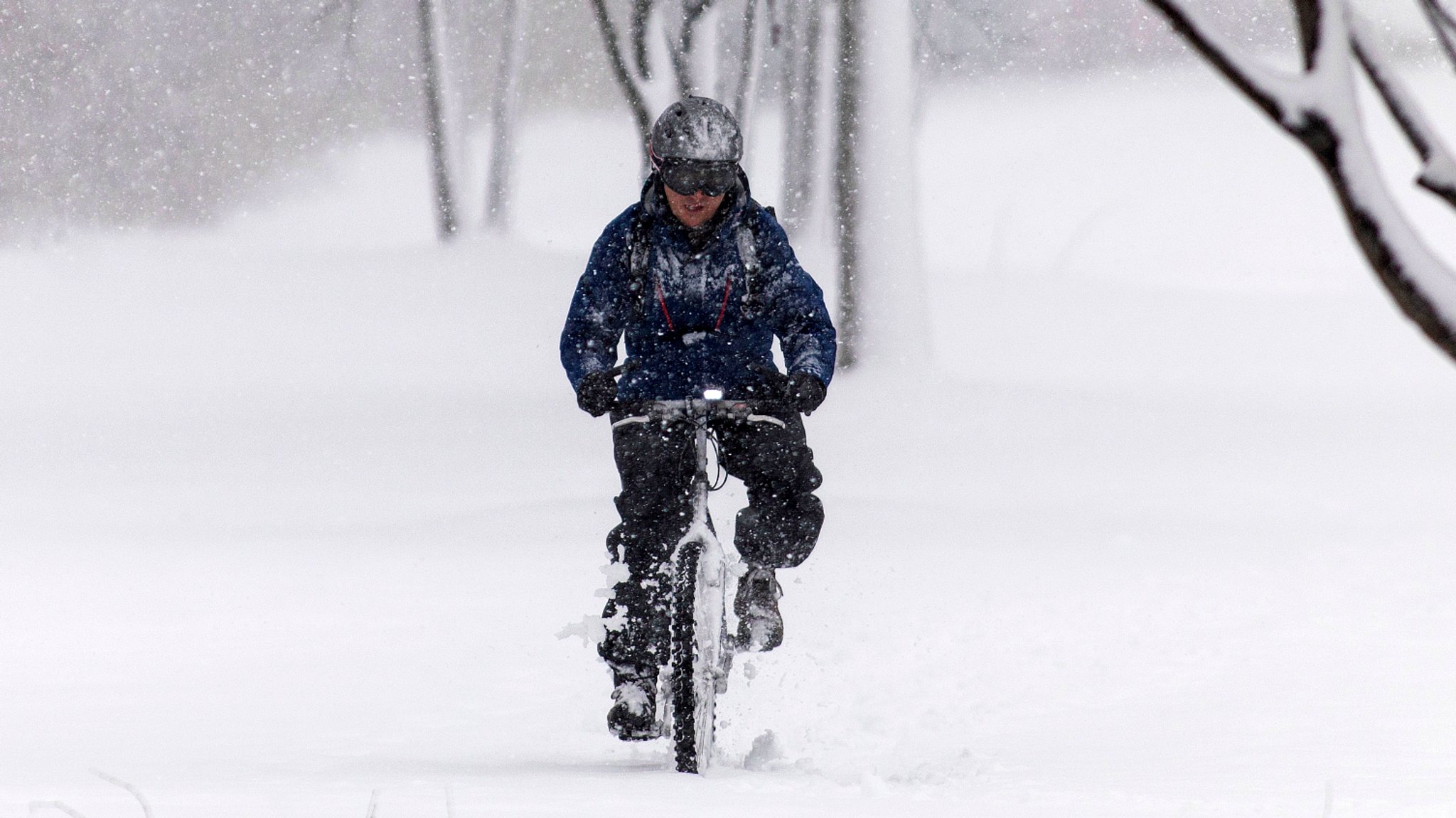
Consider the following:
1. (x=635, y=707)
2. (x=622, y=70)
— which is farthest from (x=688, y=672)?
(x=622, y=70)

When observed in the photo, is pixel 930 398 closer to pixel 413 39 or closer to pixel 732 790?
pixel 732 790

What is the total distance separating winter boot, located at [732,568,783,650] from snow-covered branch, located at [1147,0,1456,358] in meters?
3.45

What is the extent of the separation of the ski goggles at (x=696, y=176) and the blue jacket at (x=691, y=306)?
11 centimetres

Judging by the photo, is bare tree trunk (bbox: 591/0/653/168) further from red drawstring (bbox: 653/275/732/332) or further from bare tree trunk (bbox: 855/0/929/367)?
red drawstring (bbox: 653/275/732/332)

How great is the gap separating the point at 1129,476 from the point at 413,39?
31978mm

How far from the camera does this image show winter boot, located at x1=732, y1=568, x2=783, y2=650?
536cm

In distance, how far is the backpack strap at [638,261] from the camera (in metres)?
5.04

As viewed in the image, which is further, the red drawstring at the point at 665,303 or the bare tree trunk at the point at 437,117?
the bare tree trunk at the point at 437,117

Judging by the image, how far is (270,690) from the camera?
282 inches

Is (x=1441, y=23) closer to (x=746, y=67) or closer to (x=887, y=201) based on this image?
(x=887, y=201)

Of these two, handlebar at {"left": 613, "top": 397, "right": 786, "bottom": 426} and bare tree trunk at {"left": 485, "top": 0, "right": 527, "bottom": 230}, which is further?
bare tree trunk at {"left": 485, "top": 0, "right": 527, "bottom": 230}

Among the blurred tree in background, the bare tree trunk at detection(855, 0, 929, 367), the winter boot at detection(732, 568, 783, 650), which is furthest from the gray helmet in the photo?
the blurred tree in background

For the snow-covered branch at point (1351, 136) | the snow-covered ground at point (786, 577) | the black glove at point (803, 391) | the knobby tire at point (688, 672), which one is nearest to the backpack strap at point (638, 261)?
the black glove at point (803, 391)

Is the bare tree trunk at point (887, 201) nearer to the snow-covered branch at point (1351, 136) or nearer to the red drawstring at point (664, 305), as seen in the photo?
the red drawstring at point (664, 305)
